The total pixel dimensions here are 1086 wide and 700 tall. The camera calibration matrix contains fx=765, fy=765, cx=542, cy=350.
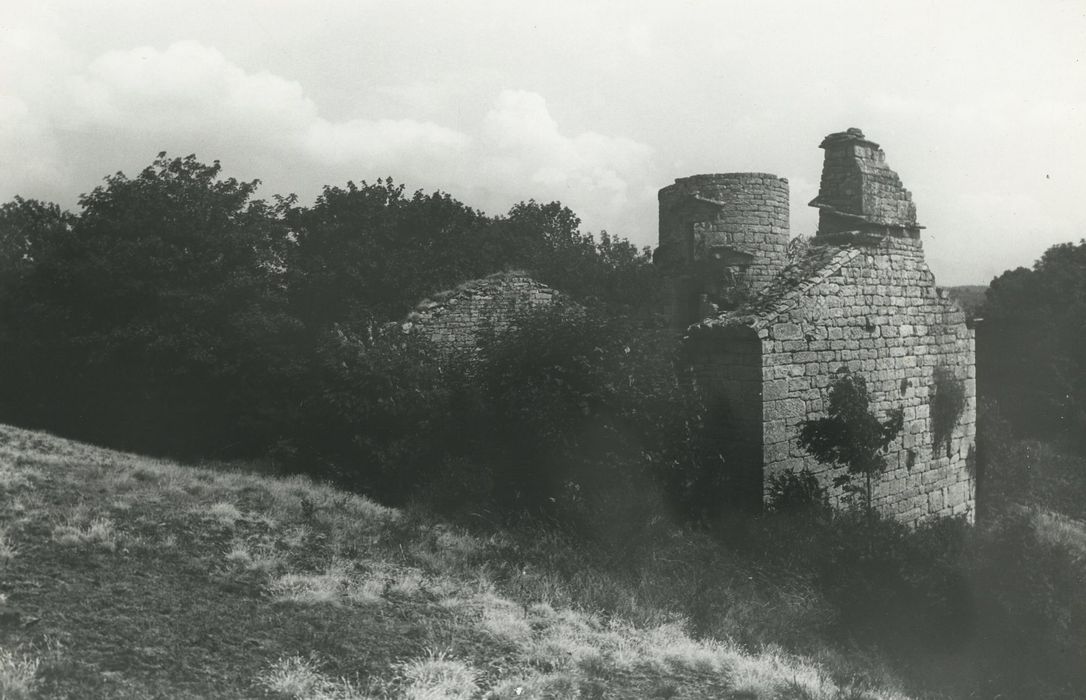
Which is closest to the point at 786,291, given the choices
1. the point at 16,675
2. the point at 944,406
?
the point at 944,406

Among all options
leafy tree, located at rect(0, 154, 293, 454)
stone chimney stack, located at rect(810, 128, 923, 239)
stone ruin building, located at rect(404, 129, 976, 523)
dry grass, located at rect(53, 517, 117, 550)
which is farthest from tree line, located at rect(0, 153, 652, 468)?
dry grass, located at rect(53, 517, 117, 550)

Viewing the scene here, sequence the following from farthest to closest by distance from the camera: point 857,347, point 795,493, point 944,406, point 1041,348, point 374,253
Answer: point 1041,348 → point 374,253 → point 944,406 → point 857,347 → point 795,493

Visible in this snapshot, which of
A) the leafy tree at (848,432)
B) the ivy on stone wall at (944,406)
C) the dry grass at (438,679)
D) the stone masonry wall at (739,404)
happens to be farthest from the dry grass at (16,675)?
the ivy on stone wall at (944,406)

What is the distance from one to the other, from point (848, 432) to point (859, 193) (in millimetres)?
4199

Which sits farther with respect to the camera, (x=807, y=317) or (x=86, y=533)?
(x=807, y=317)

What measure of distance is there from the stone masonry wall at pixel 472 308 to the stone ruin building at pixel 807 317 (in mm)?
29

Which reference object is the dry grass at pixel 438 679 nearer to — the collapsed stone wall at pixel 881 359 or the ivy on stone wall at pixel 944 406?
the collapsed stone wall at pixel 881 359

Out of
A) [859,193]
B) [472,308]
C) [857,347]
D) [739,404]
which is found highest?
[859,193]

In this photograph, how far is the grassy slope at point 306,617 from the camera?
5086mm

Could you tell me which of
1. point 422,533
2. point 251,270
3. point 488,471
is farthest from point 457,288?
point 422,533

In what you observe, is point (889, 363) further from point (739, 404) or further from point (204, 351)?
point (204, 351)

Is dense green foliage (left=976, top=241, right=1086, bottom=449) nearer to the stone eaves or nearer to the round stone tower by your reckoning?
the round stone tower

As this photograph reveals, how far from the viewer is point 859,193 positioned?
1243cm

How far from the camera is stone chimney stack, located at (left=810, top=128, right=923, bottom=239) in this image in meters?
12.4
